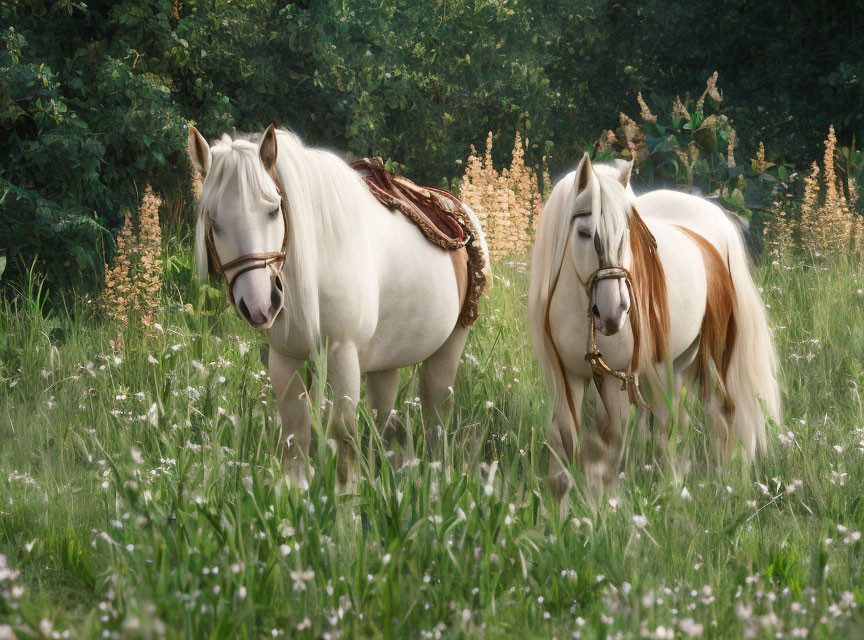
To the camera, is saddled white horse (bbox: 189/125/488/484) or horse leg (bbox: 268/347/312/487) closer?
saddled white horse (bbox: 189/125/488/484)

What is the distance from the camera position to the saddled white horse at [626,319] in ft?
11.2

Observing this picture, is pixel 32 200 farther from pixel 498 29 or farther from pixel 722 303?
pixel 498 29

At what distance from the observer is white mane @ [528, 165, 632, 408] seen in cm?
338

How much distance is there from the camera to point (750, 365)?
441 cm

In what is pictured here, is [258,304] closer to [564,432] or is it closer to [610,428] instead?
[564,432]

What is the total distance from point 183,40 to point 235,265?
19.5 ft

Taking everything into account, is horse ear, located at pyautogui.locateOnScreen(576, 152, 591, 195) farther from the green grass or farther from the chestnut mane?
the green grass

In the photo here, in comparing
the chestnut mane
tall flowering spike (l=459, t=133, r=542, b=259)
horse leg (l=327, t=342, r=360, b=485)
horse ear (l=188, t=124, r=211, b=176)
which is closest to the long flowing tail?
the chestnut mane

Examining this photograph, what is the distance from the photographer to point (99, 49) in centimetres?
788

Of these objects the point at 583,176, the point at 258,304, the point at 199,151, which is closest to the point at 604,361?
the point at 583,176

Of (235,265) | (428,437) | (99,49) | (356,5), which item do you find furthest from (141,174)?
(235,265)

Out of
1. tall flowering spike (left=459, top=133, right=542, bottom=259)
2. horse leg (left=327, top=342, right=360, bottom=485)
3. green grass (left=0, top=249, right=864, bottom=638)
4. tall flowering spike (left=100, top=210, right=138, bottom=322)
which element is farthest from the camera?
tall flowering spike (left=459, top=133, right=542, bottom=259)

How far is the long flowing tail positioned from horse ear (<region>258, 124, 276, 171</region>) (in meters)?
2.43

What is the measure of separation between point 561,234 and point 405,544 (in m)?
1.41
